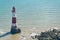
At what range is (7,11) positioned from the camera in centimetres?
1700

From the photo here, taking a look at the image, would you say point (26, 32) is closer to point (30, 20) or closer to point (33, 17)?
point (30, 20)

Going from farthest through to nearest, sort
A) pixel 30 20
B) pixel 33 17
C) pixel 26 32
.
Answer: pixel 33 17 < pixel 30 20 < pixel 26 32

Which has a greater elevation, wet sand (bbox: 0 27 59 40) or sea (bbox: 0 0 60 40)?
sea (bbox: 0 0 60 40)

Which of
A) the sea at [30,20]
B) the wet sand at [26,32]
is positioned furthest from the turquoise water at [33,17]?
the wet sand at [26,32]

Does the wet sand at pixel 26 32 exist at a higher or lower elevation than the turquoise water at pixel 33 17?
lower

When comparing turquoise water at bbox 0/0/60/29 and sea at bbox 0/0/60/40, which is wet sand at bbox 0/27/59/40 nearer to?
sea at bbox 0/0/60/40

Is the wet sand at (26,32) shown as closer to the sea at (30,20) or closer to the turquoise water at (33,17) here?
the sea at (30,20)

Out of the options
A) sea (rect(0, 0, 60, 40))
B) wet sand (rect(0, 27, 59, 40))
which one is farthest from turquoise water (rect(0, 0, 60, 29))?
wet sand (rect(0, 27, 59, 40))

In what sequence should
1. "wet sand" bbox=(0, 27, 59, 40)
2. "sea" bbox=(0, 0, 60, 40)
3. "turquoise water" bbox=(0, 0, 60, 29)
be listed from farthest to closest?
1. "turquoise water" bbox=(0, 0, 60, 29)
2. "sea" bbox=(0, 0, 60, 40)
3. "wet sand" bbox=(0, 27, 59, 40)

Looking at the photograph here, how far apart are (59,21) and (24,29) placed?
2.53 meters

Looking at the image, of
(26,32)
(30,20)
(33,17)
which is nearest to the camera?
(26,32)

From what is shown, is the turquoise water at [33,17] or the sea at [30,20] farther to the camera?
the turquoise water at [33,17]

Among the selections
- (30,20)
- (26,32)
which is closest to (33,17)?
(30,20)

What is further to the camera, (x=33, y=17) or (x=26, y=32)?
(x=33, y=17)
